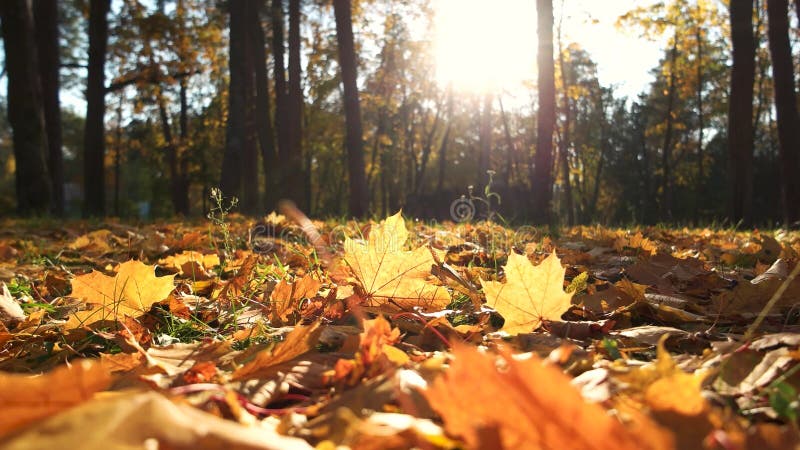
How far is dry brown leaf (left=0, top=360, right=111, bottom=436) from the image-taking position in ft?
1.85

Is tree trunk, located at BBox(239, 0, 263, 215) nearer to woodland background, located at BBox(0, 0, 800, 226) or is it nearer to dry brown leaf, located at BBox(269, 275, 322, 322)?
woodland background, located at BBox(0, 0, 800, 226)

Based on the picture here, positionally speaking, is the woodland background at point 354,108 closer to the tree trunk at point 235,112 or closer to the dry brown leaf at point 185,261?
the tree trunk at point 235,112

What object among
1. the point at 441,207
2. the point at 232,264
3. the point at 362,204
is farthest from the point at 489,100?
the point at 232,264

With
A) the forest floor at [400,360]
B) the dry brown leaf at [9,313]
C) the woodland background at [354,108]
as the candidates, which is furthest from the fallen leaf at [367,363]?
the woodland background at [354,108]

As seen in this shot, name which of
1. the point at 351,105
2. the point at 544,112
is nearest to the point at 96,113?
the point at 351,105

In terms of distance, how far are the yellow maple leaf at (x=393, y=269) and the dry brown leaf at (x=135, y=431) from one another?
0.97 meters

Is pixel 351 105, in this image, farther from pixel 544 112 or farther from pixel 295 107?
pixel 544 112

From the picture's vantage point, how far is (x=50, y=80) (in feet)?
44.9

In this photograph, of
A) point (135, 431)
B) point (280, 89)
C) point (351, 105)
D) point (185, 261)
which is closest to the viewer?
point (135, 431)

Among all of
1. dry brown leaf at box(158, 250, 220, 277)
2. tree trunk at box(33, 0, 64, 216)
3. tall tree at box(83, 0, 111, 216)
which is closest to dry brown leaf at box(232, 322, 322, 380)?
dry brown leaf at box(158, 250, 220, 277)

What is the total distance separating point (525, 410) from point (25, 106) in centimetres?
1052

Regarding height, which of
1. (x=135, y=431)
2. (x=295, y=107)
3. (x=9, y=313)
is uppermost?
(x=295, y=107)

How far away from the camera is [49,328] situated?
164cm

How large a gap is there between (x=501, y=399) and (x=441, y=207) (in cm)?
2424
